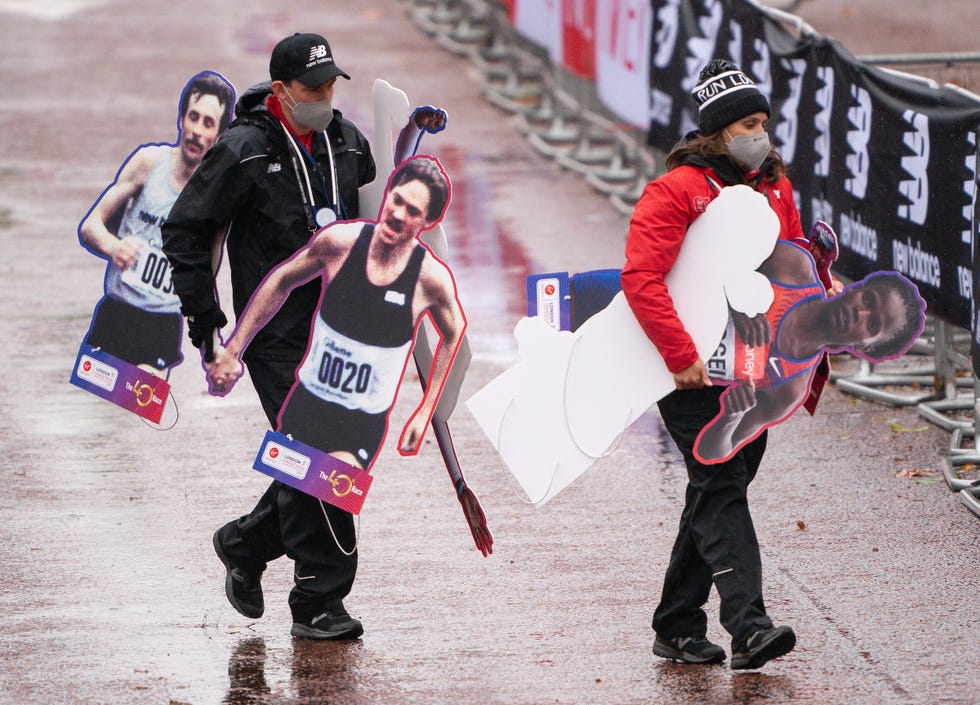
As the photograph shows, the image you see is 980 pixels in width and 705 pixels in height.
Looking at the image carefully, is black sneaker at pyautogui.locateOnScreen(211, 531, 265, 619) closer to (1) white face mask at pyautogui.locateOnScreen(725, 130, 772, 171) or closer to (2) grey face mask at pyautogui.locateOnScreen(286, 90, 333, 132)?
(2) grey face mask at pyautogui.locateOnScreen(286, 90, 333, 132)

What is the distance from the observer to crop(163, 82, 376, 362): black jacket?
5.95 metres

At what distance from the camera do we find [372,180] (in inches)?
250

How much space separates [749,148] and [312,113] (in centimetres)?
151

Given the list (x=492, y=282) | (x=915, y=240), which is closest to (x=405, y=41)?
(x=492, y=282)

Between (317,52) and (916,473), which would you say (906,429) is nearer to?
(916,473)

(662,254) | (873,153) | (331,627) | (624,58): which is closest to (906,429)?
(873,153)

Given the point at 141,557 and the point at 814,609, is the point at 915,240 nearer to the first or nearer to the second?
the point at 814,609

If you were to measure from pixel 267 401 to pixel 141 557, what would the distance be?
1322 millimetres

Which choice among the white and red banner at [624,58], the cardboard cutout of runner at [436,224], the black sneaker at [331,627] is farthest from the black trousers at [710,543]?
the white and red banner at [624,58]

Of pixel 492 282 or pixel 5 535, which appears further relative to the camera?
pixel 492 282

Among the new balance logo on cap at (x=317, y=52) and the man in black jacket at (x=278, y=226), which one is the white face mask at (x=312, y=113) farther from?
the new balance logo on cap at (x=317, y=52)

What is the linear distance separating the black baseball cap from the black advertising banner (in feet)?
11.6

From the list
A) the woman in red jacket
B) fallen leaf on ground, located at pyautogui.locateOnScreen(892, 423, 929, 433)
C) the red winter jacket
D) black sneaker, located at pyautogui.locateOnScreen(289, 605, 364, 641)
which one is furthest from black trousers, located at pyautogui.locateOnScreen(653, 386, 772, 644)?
fallen leaf on ground, located at pyautogui.locateOnScreen(892, 423, 929, 433)

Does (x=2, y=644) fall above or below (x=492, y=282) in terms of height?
above
